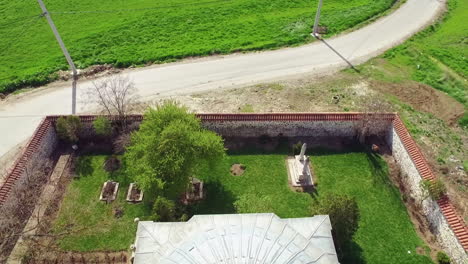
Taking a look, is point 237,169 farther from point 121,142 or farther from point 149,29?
point 149,29

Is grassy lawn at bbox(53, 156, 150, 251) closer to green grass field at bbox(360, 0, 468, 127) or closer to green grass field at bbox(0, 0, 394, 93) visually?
green grass field at bbox(0, 0, 394, 93)

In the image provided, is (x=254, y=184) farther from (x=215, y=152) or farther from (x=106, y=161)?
(x=106, y=161)

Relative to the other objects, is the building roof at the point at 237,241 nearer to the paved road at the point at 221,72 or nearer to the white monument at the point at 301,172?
the white monument at the point at 301,172

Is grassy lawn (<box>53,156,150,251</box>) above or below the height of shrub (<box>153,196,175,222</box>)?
below

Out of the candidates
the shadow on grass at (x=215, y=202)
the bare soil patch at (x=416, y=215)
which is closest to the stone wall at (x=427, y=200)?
the bare soil patch at (x=416, y=215)

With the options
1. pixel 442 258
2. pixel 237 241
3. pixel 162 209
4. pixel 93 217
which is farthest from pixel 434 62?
pixel 93 217

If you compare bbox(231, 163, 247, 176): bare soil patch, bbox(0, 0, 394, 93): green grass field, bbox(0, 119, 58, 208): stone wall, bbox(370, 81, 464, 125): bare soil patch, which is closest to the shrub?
bbox(231, 163, 247, 176): bare soil patch

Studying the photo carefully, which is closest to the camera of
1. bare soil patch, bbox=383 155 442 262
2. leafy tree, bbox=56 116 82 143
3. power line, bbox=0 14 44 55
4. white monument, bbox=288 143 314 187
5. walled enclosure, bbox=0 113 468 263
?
bare soil patch, bbox=383 155 442 262
